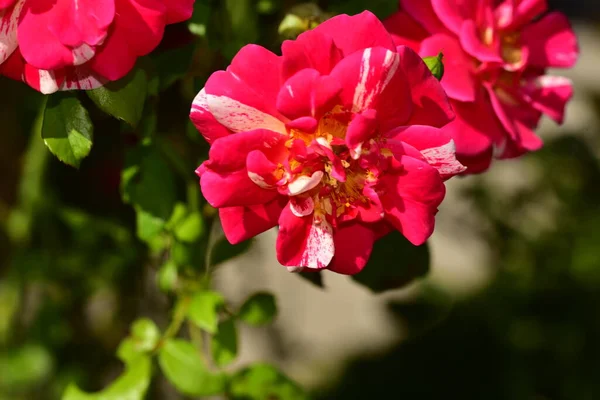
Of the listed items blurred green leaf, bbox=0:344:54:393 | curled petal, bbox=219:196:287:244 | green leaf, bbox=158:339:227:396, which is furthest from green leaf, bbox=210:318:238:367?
blurred green leaf, bbox=0:344:54:393

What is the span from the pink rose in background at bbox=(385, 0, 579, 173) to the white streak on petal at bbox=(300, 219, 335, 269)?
94 mm

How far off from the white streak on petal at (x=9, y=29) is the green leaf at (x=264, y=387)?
10.9 inches

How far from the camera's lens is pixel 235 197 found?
290 mm

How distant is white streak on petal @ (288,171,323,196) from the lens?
0.28 metres

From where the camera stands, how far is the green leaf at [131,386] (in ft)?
1.44

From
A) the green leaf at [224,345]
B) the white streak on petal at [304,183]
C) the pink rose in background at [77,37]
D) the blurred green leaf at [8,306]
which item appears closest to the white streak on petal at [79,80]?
the pink rose in background at [77,37]

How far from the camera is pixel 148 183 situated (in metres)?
0.40

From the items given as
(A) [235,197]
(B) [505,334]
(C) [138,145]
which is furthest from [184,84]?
(B) [505,334]

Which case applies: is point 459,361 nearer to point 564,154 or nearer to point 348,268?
point 564,154

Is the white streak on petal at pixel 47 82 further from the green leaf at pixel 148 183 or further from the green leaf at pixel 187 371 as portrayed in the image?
the green leaf at pixel 187 371

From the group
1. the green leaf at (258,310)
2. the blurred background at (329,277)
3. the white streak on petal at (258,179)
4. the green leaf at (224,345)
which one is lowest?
the blurred background at (329,277)

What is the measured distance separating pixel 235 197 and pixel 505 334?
0.88 meters

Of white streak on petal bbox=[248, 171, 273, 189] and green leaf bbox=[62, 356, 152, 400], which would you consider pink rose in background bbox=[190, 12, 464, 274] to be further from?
green leaf bbox=[62, 356, 152, 400]

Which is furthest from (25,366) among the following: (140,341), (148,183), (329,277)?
(329,277)
